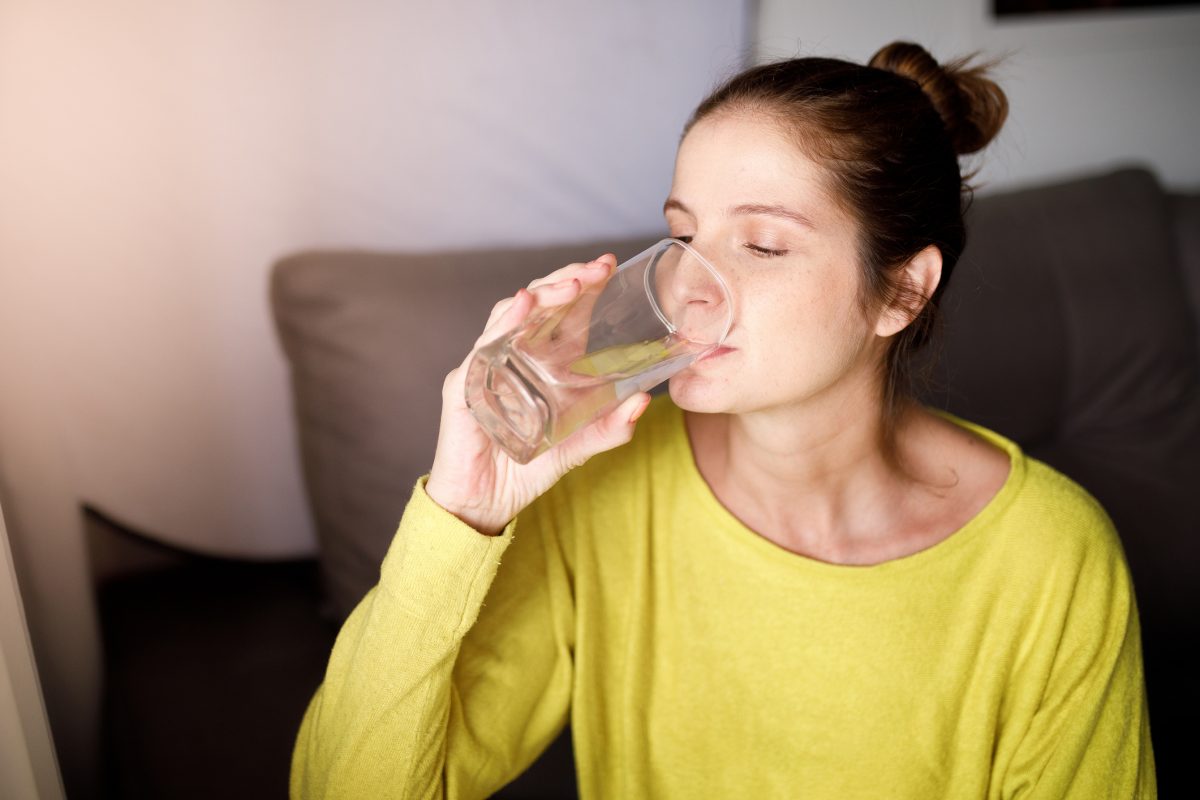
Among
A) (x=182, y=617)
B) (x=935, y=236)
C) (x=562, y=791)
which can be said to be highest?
(x=935, y=236)

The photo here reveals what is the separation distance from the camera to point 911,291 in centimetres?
111

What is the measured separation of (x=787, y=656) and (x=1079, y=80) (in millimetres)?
1699

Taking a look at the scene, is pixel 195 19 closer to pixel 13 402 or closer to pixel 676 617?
pixel 13 402

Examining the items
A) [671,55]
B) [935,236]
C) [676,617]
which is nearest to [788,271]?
[935,236]

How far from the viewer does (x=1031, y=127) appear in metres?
2.21

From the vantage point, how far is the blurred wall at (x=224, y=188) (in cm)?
127

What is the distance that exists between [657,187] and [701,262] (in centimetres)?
88

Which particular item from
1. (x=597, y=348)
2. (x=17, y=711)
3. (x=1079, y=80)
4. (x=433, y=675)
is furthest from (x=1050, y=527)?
(x=1079, y=80)

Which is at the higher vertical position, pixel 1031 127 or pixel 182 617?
pixel 1031 127

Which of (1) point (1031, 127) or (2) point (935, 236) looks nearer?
(2) point (935, 236)

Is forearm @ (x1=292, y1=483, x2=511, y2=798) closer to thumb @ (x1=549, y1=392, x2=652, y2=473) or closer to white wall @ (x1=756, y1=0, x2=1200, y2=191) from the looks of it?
thumb @ (x1=549, y1=392, x2=652, y2=473)

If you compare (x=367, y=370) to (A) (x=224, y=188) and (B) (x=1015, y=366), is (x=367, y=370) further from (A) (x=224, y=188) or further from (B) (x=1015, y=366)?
(B) (x=1015, y=366)

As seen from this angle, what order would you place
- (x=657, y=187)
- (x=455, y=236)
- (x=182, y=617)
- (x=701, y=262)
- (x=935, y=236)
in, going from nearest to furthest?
1. (x=701, y=262)
2. (x=935, y=236)
3. (x=182, y=617)
4. (x=455, y=236)
5. (x=657, y=187)

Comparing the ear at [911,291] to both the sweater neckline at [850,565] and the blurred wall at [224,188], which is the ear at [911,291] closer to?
the sweater neckline at [850,565]
